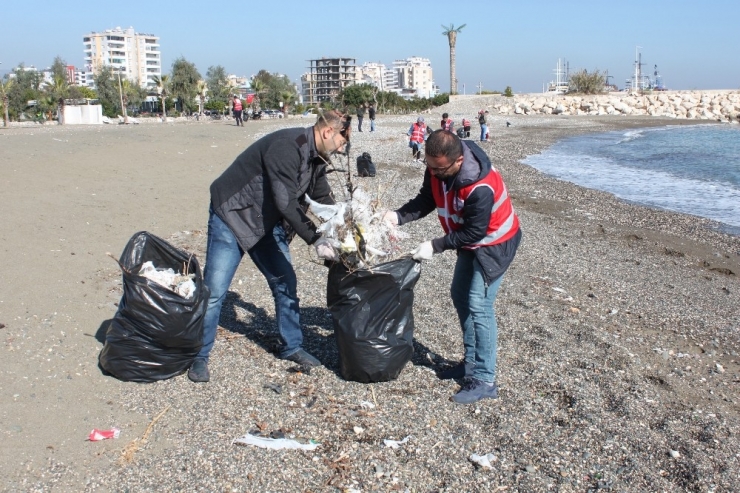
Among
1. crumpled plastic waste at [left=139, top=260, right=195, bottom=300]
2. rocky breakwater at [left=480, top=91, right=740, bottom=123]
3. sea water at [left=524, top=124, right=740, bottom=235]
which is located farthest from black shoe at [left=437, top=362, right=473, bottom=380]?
rocky breakwater at [left=480, top=91, right=740, bottom=123]

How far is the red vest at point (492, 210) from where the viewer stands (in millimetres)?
3707

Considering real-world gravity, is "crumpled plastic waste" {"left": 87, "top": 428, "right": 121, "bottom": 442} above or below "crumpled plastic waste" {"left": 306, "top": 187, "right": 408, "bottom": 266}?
below

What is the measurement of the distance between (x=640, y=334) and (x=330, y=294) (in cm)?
276

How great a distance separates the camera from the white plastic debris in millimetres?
3439

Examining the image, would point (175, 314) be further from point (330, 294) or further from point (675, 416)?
point (675, 416)

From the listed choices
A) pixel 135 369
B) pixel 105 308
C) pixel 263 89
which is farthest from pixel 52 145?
pixel 263 89

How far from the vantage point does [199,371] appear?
13.7 ft

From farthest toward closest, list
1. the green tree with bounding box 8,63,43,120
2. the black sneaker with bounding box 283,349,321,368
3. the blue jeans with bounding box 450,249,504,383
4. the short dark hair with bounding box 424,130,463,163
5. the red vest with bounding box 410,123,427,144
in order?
the green tree with bounding box 8,63,43,120 → the red vest with bounding box 410,123,427,144 → the black sneaker with bounding box 283,349,321,368 → the blue jeans with bounding box 450,249,504,383 → the short dark hair with bounding box 424,130,463,163

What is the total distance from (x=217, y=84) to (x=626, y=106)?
1622 inches

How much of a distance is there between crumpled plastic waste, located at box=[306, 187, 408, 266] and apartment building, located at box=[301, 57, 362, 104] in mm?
965

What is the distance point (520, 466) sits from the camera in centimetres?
334

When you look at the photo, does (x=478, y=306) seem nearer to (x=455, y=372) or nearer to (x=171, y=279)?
(x=455, y=372)

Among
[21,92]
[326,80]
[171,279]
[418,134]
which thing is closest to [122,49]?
[21,92]

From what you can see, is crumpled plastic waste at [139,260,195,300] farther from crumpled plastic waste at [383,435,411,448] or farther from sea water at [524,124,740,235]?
sea water at [524,124,740,235]
